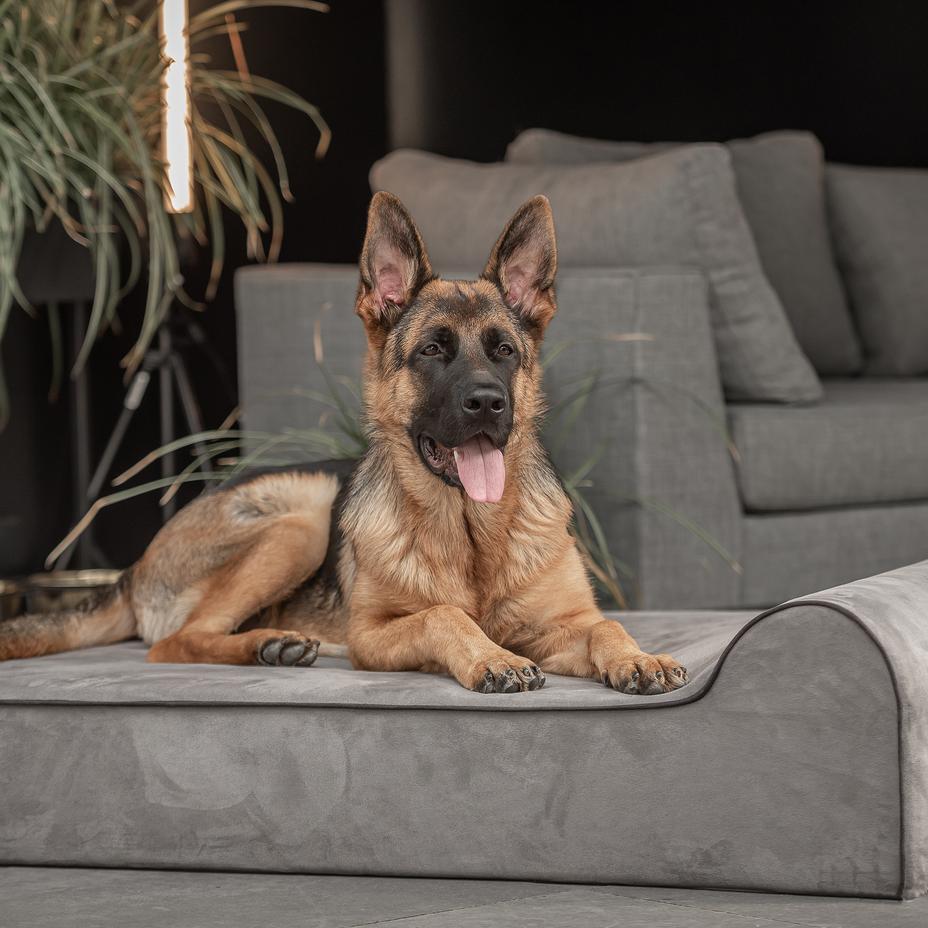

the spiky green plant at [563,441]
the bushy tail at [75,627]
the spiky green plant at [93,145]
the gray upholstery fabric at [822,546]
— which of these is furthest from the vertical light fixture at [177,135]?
the gray upholstery fabric at [822,546]

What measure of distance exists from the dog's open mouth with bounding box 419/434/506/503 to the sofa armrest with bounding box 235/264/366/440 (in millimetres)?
1303

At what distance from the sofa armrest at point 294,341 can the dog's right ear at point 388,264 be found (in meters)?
1.15

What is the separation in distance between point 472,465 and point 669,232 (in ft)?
5.41

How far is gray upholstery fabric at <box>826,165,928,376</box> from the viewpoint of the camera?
17.8 ft

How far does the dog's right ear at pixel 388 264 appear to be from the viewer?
286 centimetres

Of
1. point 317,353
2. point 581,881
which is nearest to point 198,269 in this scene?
point 317,353

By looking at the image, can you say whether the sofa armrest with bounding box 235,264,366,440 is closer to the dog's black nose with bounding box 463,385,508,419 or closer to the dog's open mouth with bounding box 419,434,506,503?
the dog's open mouth with bounding box 419,434,506,503

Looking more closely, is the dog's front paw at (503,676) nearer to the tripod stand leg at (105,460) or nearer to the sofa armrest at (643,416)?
the sofa armrest at (643,416)

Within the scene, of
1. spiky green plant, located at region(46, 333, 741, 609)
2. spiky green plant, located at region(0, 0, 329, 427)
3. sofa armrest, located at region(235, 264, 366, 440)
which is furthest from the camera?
sofa armrest, located at region(235, 264, 366, 440)

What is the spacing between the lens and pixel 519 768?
2.37 meters

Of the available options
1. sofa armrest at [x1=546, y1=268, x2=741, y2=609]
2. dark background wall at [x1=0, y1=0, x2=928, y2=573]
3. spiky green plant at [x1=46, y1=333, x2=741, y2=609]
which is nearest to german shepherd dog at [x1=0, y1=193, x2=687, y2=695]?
spiky green plant at [x1=46, y1=333, x2=741, y2=609]

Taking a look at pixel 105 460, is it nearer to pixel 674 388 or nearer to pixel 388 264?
pixel 674 388

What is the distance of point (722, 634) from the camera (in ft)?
9.29

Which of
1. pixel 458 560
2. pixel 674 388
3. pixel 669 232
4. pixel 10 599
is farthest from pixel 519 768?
pixel 10 599
